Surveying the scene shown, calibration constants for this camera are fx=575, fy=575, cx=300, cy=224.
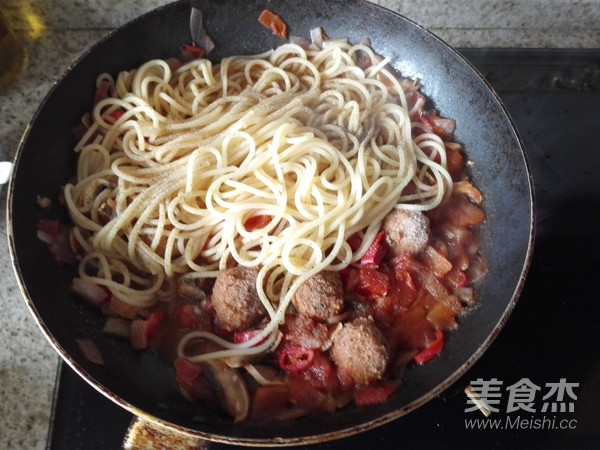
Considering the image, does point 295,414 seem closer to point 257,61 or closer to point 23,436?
point 23,436

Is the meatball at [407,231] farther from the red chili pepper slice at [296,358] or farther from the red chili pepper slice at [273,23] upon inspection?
the red chili pepper slice at [273,23]

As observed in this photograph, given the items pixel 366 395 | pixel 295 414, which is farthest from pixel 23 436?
pixel 366 395

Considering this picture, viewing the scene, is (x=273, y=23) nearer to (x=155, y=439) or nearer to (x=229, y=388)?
(x=229, y=388)

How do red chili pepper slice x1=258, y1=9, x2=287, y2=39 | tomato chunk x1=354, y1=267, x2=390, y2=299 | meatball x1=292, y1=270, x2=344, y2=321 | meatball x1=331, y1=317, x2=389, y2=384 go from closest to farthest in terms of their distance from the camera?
meatball x1=331, y1=317, x2=389, y2=384
meatball x1=292, y1=270, x2=344, y2=321
tomato chunk x1=354, y1=267, x2=390, y2=299
red chili pepper slice x1=258, y1=9, x2=287, y2=39

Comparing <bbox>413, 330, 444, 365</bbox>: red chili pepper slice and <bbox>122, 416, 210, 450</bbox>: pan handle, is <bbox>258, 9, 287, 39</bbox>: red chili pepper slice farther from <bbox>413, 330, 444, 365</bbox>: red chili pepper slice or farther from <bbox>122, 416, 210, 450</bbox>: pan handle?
<bbox>122, 416, 210, 450</bbox>: pan handle

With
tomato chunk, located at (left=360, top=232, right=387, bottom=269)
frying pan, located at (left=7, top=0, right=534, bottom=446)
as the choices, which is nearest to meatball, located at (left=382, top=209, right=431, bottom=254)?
tomato chunk, located at (left=360, top=232, right=387, bottom=269)

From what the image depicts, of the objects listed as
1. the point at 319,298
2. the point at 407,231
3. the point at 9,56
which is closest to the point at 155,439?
the point at 319,298

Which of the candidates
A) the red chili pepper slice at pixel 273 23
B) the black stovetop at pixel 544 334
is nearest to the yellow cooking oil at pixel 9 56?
the red chili pepper slice at pixel 273 23
